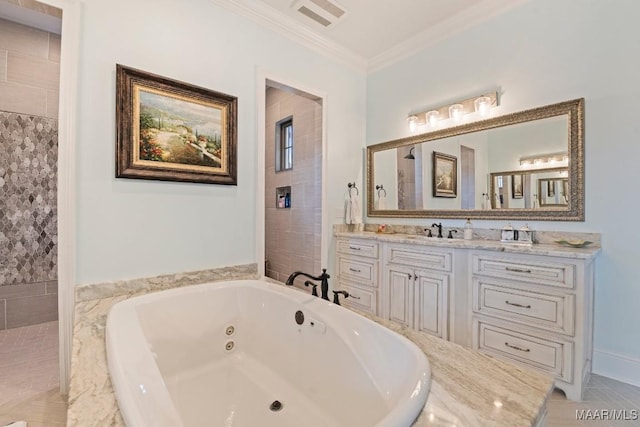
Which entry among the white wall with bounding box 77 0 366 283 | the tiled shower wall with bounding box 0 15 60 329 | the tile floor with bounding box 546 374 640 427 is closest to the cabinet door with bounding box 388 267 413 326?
the tile floor with bounding box 546 374 640 427

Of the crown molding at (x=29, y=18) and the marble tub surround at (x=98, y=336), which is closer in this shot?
the marble tub surround at (x=98, y=336)

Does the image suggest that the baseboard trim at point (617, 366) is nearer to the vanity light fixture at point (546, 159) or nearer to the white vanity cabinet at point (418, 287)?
the white vanity cabinet at point (418, 287)

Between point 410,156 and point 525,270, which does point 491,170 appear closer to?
point 410,156

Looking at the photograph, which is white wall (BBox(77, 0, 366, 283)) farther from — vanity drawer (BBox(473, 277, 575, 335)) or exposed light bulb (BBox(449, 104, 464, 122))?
vanity drawer (BBox(473, 277, 575, 335))

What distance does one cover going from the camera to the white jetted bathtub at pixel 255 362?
90 cm

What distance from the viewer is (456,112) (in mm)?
2471

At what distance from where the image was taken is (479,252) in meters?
1.92

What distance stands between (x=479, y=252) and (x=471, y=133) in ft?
3.67

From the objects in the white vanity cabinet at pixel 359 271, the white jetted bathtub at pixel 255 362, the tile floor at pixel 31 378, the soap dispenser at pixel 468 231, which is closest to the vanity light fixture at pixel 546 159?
the soap dispenser at pixel 468 231

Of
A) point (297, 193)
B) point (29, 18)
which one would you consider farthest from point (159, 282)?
point (29, 18)

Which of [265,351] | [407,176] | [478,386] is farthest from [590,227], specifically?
[265,351]

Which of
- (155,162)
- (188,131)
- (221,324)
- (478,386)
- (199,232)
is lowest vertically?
(221,324)

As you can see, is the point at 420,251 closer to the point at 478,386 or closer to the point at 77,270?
the point at 478,386

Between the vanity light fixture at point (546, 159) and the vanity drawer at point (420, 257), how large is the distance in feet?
3.07
